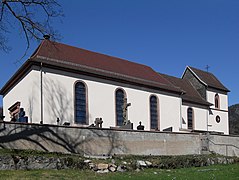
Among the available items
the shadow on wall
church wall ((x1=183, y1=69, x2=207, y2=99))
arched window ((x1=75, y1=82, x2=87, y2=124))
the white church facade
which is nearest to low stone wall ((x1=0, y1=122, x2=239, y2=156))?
the shadow on wall

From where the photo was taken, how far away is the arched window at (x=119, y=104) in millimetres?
30484

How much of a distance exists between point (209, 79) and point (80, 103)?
23932 mm

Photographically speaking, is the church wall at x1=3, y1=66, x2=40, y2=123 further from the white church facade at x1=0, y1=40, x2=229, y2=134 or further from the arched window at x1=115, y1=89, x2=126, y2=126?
the arched window at x1=115, y1=89, x2=126, y2=126

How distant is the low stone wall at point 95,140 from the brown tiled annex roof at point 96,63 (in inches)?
308

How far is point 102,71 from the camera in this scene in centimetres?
3031

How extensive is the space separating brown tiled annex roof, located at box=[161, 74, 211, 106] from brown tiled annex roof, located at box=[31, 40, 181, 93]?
3789 millimetres

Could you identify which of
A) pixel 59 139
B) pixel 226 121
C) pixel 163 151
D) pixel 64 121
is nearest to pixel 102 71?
pixel 64 121

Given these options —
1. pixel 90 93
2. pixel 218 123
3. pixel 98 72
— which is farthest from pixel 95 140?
pixel 218 123

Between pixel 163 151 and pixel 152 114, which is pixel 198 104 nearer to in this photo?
pixel 152 114

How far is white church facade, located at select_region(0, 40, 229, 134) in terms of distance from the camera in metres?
26.4

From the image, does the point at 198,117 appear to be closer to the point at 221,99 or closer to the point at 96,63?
the point at 221,99

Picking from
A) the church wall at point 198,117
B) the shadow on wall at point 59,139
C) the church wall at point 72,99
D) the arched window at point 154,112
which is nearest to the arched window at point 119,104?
the church wall at point 72,99

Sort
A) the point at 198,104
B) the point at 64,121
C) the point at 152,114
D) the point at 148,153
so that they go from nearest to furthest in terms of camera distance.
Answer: the point at 148,153
the point at 64,121
the point at 152,114
the point at 198,104

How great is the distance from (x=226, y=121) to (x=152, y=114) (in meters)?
16.7
